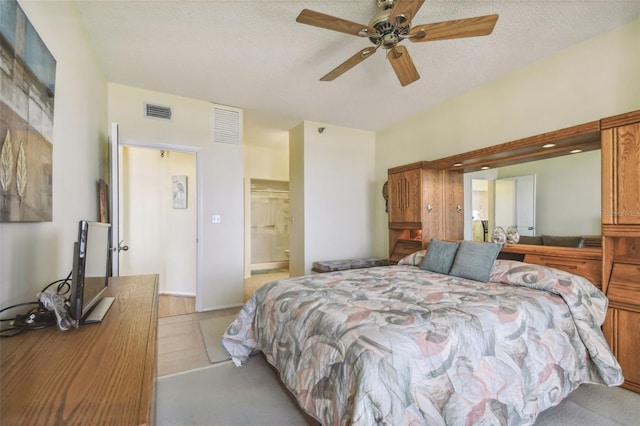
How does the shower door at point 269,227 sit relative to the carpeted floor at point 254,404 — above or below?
above

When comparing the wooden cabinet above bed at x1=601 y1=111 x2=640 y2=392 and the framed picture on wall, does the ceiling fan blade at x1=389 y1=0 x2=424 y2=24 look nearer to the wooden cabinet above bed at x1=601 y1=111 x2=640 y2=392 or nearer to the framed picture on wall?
the wooden cabinet above bed at x1=601 y1=111 x2=640 y2=392

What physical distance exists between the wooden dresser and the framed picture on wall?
3.58 meters

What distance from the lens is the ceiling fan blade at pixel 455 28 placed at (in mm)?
1727

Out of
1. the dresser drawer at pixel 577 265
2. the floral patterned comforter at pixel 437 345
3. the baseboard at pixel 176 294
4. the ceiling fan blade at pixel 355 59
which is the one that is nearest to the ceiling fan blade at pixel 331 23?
the ceiling fan blade at pixel 355 59

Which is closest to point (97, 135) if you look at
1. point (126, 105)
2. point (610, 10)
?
point (126, 105)

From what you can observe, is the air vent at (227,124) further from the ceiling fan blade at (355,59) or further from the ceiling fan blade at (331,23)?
A: the ceiling fan blade at (331,23)

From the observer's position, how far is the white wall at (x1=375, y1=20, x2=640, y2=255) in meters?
2.28

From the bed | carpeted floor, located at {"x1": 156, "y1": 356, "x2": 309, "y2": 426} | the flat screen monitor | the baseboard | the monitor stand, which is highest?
the flat screen monitor

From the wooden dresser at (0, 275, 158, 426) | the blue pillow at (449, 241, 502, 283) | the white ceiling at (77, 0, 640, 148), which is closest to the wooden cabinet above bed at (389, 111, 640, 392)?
the blue pillow at (449, 241, 502, 283)

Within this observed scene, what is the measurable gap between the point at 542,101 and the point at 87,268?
3678mm

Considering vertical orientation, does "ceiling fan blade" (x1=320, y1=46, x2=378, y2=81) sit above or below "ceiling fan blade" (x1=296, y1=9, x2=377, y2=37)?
below

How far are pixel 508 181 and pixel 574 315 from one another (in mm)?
1565

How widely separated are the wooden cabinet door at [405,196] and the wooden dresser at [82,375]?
3074 mm

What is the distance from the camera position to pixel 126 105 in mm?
3289
